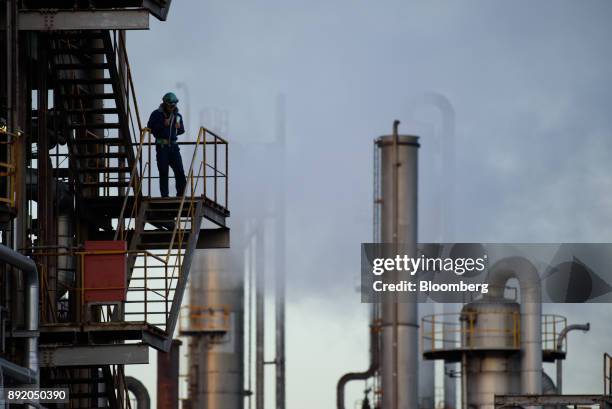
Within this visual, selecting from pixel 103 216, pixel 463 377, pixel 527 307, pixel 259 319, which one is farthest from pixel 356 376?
pixel 103 216

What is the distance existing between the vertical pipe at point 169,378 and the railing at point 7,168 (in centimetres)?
3232

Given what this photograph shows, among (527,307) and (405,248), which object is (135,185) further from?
(405,248)

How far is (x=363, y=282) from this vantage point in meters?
55.2

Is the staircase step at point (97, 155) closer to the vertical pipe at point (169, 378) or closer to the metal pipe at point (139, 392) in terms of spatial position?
the metal pipe at point (139, 392)

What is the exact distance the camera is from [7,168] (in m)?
24.6

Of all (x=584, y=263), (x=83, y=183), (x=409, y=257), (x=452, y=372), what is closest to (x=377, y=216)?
(x=409, y=257)

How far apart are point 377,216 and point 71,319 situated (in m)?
27.0

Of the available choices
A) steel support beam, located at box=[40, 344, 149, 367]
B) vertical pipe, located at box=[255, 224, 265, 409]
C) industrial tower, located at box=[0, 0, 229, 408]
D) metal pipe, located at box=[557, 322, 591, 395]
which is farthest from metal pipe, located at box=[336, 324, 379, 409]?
steel support beam, located at box=[40, 344, 149, 367]

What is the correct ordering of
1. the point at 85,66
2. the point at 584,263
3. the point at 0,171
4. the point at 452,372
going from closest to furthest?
1. the point at 0,171
2. the point at 85,66
3. the point at 584,263
4. the point at 452,372

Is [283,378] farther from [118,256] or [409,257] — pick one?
[118,256]

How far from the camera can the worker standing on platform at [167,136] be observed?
28438 mm

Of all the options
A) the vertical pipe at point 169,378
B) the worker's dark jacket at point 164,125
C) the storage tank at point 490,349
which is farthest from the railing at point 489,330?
the worker's dark jacket at point 164,125

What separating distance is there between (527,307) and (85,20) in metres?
24.2

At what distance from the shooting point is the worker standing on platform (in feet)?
93.3
